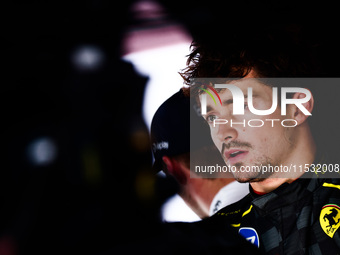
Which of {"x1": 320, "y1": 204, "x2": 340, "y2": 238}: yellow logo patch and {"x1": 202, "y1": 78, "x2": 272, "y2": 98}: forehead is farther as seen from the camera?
{"x1": 202, "y1": 78, "x2": 272, "y2": 98}: forehead

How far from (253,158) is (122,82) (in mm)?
770

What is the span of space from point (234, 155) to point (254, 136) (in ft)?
0.40

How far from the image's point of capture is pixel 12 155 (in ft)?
4.57

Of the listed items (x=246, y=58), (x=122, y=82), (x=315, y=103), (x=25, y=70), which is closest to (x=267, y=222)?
(x=315, y=103)

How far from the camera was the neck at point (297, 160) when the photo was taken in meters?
1.15

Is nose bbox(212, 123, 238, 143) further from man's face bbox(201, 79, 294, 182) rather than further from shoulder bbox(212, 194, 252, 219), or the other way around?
shoulder bbox(212, 194, 252, 219)

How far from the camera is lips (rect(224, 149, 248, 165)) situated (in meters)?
1.24

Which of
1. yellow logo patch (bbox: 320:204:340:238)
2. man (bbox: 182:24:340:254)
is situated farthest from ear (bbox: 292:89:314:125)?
yellow logo patch (bbox: 320:204:340:238)

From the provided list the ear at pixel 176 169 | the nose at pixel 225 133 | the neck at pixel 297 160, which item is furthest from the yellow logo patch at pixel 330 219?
the ear at pixel 176 169

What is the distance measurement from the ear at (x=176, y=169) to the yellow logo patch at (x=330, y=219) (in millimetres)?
686

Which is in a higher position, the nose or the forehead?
the forehead

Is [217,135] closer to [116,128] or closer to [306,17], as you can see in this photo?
[116,128]

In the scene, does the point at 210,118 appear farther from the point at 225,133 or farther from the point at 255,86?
the point at 255,86

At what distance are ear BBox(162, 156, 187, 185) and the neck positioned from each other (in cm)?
44
